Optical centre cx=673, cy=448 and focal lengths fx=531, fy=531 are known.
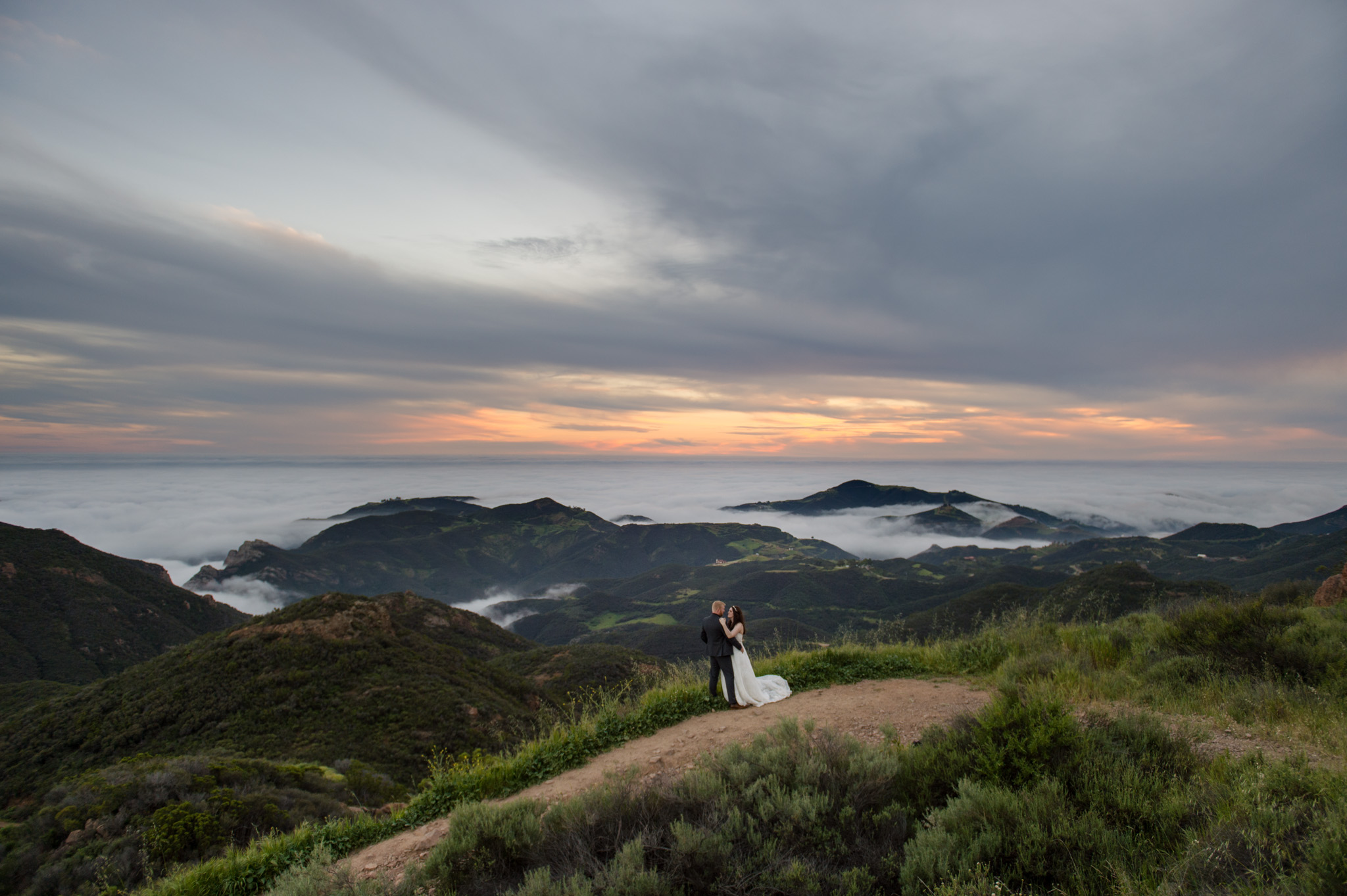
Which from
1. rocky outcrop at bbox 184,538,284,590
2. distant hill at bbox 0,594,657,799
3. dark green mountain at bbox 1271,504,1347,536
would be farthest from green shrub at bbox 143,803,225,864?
dark green mountain at bbox 1271,504,1347,536

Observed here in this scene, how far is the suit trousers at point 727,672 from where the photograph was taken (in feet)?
28.9

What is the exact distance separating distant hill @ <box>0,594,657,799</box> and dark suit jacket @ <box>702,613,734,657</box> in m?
12.8

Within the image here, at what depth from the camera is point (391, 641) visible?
33656mm

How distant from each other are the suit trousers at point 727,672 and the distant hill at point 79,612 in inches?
3063

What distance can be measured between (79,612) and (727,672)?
98072mm

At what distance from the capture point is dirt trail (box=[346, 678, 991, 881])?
5379 millimetres

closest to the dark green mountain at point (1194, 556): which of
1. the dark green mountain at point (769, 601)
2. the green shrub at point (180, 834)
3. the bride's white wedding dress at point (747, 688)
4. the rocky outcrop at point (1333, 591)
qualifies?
the dark green mountain at point (769, 601)

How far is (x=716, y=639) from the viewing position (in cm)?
895

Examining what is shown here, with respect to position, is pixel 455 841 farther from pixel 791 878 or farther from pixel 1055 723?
pixel 1055 723

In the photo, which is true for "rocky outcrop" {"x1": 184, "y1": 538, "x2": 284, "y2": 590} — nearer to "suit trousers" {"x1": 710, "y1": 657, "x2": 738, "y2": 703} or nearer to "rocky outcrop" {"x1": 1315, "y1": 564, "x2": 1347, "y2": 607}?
"suit trousers" {"x1": 710, "y1": 657, "x2": 738, "y2": 703}

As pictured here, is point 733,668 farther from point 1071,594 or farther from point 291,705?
point 1071,594

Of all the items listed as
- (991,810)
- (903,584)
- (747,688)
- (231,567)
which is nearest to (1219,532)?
(903,584)

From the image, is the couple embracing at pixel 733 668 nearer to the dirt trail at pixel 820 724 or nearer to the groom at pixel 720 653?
the groom at pixel 720 653

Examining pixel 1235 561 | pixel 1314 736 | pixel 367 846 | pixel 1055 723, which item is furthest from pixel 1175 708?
pixel 1235 561
